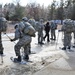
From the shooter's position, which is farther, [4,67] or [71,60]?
[71,60]

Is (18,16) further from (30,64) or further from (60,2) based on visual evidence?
(30,64)

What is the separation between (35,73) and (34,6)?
61017 mm

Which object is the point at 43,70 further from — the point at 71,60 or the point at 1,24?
the point at 1,24

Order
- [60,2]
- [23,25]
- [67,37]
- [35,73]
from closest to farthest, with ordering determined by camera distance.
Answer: [35,73], [23,25], [67,37], [60,2]

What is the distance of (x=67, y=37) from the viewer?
1412 centimetres

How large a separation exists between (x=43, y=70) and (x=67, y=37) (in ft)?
18.6

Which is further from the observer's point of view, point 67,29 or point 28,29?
point 67,29

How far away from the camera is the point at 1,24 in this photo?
11.0 metres

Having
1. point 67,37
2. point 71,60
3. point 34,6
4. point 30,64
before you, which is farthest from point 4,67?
point 34,6

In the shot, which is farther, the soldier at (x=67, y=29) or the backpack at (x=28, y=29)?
the soldier at (x=67, y=29)

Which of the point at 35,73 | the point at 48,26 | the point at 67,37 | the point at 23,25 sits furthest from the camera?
the point at 48,26

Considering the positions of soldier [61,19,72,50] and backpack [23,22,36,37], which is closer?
backpack [23,22,36,37]

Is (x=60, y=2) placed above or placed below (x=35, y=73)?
above

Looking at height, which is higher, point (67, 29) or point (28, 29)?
point (28, 29)
